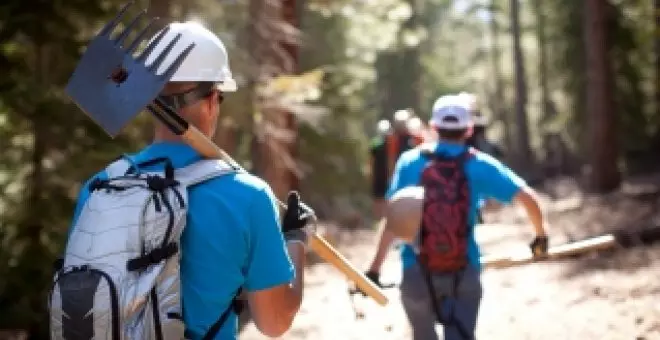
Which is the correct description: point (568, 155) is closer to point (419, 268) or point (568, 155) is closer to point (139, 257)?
point (419, 268)

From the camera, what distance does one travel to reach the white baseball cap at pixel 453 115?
5.64 m

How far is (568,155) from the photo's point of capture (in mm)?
40188

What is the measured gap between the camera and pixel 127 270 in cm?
261

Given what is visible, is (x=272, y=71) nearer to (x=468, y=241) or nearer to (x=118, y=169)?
(x=468, y=241)

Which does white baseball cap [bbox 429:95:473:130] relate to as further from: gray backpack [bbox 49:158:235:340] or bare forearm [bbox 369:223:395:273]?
gray backpack [bbox 49:158:235:340]

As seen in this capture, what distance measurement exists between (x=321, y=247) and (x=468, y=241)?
1.83 meters

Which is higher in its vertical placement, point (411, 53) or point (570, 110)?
point (411, 53)

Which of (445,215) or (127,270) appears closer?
(127,270)

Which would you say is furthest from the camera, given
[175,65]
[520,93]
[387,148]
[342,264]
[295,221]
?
[520,93]

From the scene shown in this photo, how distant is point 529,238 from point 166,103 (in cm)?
1304

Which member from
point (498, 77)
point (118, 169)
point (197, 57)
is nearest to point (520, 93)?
point (498, 77)

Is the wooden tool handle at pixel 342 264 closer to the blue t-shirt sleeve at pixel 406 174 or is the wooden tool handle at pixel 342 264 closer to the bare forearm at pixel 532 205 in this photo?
the blue t-shirt sleeve at pixel 406 174

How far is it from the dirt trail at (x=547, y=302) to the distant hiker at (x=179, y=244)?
3890 millimetres

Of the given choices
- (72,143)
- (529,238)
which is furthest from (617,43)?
(72,143)
